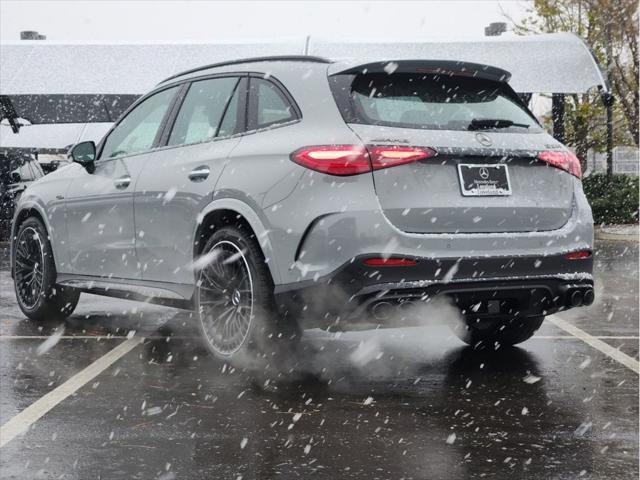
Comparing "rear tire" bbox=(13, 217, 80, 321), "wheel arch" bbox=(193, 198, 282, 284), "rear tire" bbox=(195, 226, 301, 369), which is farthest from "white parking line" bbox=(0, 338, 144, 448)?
"rear tire" bbox=(13, 217, 80, 321)

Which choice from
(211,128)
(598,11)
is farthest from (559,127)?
(211,128)

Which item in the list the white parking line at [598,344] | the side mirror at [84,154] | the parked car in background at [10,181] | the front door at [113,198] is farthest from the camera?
the parked car in background at [10,181]

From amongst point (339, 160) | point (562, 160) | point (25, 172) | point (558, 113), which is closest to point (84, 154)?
point (339, 160)

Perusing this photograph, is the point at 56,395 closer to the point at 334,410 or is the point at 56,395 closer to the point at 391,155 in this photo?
the point at 334,410

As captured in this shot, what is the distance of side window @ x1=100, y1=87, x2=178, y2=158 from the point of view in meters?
7.59

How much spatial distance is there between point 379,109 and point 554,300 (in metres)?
1.46

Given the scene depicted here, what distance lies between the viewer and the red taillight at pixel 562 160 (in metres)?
6.07

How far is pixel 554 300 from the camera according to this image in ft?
19.8

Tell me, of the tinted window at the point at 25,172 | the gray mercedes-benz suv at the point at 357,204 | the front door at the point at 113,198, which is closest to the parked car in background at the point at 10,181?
the tinted window at the point at 25,172

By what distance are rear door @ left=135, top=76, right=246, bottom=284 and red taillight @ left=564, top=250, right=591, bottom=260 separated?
208 centimetres

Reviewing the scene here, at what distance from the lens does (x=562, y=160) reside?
6.16 meters

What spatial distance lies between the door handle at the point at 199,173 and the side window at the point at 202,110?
25cm

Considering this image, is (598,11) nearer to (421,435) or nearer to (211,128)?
(211,128)

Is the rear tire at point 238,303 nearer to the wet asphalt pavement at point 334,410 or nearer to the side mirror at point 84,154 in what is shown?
the wet asphalt pavement at point 334,410
